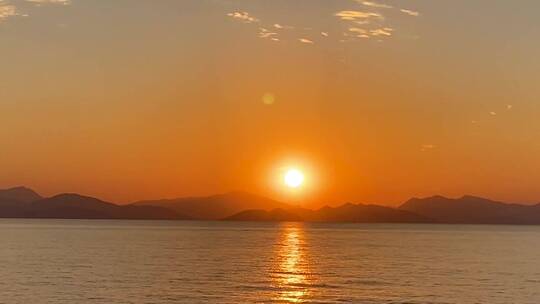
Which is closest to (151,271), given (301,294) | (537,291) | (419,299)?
(301,294)

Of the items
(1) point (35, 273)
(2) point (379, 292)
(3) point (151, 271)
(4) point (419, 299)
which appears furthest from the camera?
(3) point (151, 271)

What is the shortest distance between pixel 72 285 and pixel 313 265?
157 ft

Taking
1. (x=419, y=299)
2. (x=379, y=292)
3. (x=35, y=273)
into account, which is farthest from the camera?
(x=35, y=273)

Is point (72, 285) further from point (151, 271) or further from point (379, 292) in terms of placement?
point (379, 292)

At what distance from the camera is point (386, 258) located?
13888cm

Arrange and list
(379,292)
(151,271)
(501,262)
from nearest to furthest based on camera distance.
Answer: (379,292)
(151,271)
(501,262)

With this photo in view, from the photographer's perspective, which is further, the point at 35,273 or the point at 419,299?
the point at 35,273

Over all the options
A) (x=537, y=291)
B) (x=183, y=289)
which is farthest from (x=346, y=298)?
(x=537, y=291)

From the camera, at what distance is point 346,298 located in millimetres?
73000

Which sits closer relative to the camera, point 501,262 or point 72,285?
point 72,285

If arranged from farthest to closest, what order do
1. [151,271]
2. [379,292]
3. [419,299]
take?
[151,271] → [379,292] → [419,299]

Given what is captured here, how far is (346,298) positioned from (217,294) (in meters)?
13.2

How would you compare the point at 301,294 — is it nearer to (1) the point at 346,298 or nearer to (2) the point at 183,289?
(1) the point at 346,298

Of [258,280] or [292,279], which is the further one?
[292,279]
